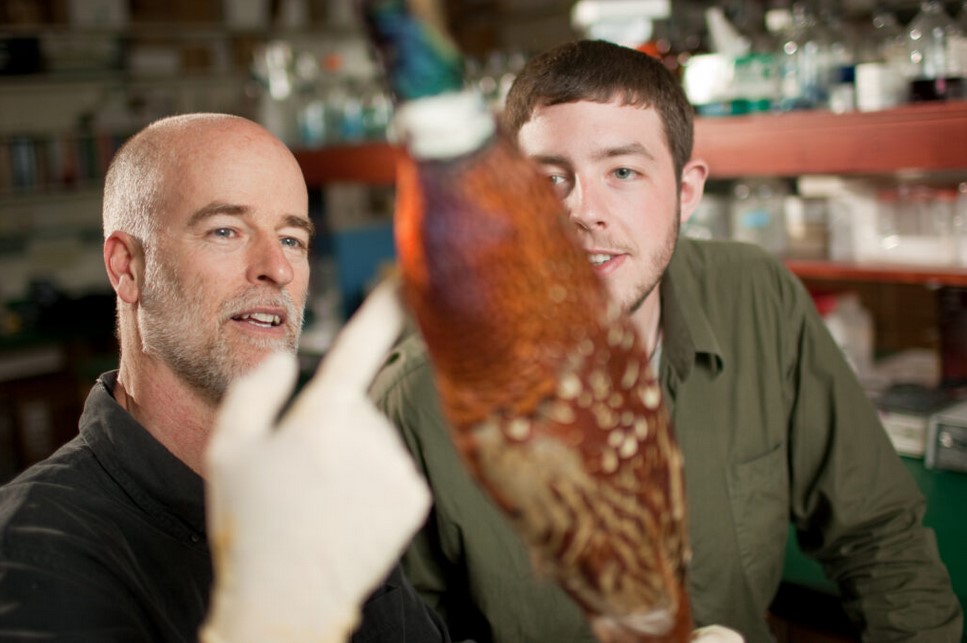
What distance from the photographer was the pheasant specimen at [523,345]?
1.22ft

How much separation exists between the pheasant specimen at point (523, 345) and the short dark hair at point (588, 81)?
51cm

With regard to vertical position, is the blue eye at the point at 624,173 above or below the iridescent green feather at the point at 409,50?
below

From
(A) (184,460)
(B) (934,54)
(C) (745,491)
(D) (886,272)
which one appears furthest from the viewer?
(D) (886,272)

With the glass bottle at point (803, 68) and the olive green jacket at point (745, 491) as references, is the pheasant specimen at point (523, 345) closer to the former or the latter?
the olive green jacket at point (745, 491)

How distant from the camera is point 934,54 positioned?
5.79ft

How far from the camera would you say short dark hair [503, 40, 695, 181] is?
92 cm

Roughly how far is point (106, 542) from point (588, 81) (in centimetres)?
65

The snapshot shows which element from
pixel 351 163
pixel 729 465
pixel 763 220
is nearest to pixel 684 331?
pixel 729 465

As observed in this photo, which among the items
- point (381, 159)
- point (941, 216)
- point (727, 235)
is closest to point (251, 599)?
point (941, 216)

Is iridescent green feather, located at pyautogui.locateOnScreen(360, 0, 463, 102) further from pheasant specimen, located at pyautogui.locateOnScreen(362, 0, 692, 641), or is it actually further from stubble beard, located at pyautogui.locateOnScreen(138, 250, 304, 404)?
stubble beard, located at pyautogui.locateOnScreen(138, 250, 304, 404)

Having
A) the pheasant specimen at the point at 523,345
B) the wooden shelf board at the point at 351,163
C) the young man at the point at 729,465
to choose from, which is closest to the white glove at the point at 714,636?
the pheasant specimen at the point at 523,345

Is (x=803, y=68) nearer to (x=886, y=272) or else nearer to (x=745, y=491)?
(x=886, y=272)

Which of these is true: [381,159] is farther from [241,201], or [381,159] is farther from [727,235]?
[241,201]

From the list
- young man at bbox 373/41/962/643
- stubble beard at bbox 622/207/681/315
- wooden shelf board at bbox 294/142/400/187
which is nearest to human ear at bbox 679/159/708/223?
young man at bbox 373/41/962/643
